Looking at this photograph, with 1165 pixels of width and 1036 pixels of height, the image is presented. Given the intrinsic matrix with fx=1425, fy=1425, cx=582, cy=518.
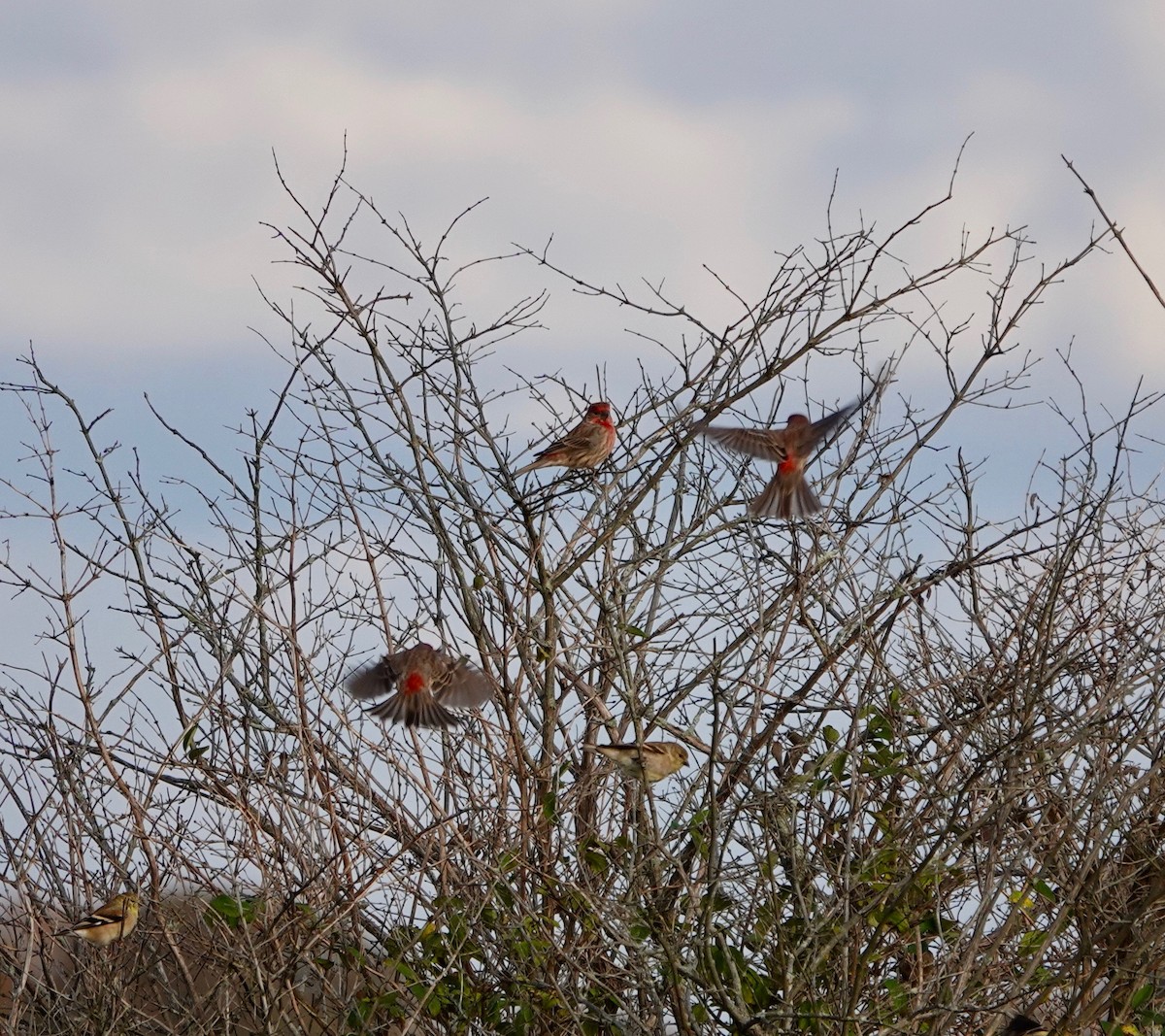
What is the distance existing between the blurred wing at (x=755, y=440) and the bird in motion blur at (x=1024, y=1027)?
9.40ft

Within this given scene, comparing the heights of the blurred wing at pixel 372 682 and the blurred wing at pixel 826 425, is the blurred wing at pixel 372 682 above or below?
below

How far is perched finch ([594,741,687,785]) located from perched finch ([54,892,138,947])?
6.54ft

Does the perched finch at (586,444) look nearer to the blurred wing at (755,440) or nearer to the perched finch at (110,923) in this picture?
the blurred wing at (755,440)

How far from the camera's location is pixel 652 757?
5.75 meters

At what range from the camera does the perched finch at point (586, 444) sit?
289 inches

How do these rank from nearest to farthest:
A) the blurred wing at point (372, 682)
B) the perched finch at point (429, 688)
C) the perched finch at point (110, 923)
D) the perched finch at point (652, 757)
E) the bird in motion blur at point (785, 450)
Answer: the perched finch at point (652, 757) < the perched finch at point (110, 923) < the perched finch at point (429, 688) < the blurred wing at point (372, 682) < the bird in motion blur at point (785, 450)

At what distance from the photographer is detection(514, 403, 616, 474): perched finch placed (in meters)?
7.35

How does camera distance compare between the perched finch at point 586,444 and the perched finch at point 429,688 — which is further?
the perched finch at point 586,444

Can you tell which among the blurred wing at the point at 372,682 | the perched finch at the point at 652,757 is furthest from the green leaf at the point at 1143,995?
the blurred wing at the point at 372,682

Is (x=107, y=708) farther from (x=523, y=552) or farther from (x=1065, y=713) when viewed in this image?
(x=1065, y=713)

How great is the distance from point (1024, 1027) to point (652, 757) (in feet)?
6.04

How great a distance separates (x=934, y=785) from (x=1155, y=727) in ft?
2.99

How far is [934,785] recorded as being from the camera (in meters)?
5.62

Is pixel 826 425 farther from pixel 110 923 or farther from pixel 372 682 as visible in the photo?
pixel 110 923
